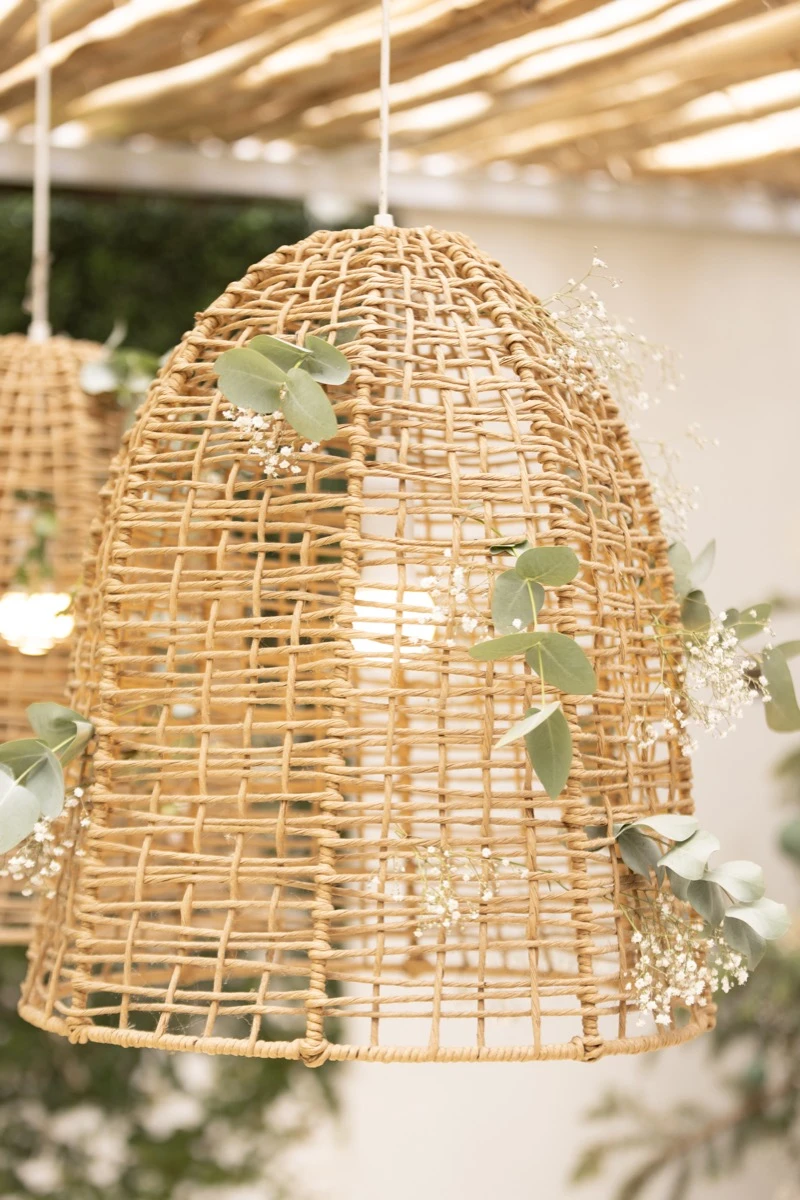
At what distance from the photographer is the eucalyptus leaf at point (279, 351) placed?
2.85 feet

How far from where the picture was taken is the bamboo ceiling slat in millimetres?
1899

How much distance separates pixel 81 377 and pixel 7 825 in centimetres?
87

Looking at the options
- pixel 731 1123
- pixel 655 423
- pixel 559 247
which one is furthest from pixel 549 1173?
pixel 559 247

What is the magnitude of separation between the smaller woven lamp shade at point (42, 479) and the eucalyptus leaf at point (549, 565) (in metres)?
0.83

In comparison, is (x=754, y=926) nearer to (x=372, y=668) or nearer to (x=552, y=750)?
(x=552, y=750)

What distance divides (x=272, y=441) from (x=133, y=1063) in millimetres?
1882

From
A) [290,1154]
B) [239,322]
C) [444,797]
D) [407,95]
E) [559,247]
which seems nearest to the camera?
[444,797]

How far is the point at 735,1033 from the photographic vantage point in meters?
2.38

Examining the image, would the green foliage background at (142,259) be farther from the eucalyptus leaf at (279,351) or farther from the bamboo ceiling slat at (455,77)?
the eucalyptus leaf at (279,351)

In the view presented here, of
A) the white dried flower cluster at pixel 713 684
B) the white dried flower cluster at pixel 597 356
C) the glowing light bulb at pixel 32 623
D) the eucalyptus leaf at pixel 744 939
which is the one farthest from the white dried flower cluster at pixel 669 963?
the glowing light bulb at pixel 32 623

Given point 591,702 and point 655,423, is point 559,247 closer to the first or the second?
point 655,423

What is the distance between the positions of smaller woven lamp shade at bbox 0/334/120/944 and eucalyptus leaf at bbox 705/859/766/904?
87 cm

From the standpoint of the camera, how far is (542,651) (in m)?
0.80

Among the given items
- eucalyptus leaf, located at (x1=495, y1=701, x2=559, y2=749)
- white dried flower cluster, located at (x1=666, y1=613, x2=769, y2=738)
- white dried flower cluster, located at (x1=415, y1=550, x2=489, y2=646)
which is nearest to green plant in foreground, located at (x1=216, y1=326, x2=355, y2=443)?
white dried flower cluster, located at (x1=415, y1=550, x2=489, y2=646)
